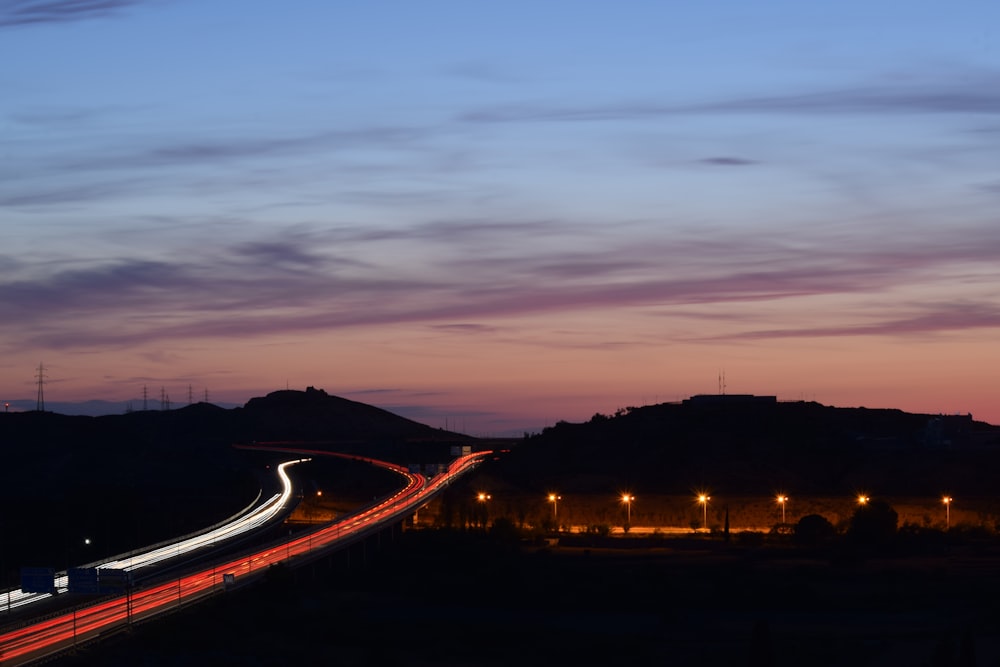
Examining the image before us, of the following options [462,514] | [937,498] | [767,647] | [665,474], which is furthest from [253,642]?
[665,474]

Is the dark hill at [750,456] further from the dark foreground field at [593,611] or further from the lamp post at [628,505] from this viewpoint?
the dark foreground field at [593,611]

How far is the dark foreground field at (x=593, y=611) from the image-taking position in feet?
252

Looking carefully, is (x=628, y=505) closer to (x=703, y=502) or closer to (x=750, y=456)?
(x=703, y=502)

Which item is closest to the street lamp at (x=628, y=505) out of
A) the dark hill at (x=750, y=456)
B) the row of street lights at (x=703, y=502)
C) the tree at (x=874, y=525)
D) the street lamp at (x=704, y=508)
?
the row of street lights at (x=703, y=502)

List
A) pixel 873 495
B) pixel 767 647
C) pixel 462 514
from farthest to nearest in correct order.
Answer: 1. pixel 873 495
2. pixel 462 514
3. pixel 767 647

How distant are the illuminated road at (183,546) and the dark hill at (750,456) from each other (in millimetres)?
32064

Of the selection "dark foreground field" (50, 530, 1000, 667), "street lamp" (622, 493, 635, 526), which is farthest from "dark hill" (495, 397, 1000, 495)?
"dark foreground field" (50, 530, 1000, 667)

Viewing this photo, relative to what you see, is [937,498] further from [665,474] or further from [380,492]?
[380,492]

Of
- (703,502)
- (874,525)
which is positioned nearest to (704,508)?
(703,502)

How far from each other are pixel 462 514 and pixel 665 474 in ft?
121

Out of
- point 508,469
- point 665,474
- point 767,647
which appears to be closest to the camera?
point 767,647

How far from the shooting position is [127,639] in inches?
2712

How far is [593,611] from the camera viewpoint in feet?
318

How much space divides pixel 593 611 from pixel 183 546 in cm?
3577
